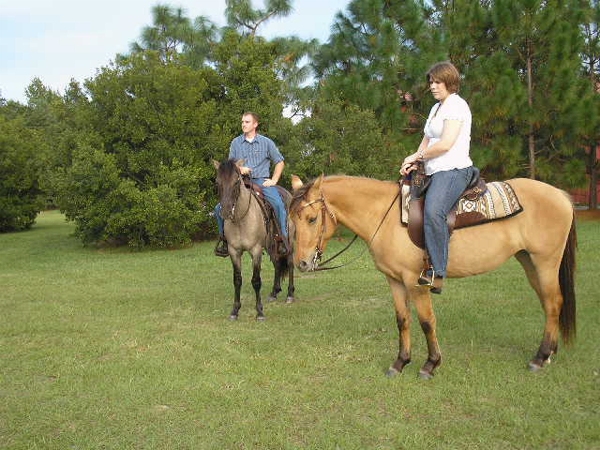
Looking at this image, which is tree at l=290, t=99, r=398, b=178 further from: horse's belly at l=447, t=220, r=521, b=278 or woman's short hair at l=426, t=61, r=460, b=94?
woman's short hair at l=426, t=61, r=460, b=94

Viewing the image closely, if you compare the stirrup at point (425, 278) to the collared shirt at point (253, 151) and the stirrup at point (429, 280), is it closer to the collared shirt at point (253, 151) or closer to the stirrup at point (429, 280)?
the stirrup at point (429, 280)

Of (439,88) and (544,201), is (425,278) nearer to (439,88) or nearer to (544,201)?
(544,201)

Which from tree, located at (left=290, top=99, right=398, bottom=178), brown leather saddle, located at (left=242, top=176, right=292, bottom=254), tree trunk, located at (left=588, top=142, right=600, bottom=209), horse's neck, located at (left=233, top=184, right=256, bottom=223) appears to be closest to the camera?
horse's neck, located at (left=233, top=184, right=256, bottom=223)

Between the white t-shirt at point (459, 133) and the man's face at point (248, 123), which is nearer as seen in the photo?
the white t-shirt at point (459, 133)

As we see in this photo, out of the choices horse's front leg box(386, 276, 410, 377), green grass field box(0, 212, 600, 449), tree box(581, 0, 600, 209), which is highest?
tree box(581, 0, 600, 209)

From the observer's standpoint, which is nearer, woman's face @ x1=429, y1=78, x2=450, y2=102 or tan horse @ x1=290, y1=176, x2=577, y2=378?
woman's face @ x1=429, y1=78, x2=450, y2=102

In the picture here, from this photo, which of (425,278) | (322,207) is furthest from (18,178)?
(425,278)

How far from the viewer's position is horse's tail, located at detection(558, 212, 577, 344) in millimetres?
4945

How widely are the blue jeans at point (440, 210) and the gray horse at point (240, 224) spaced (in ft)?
9.44

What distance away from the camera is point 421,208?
448 centimetres

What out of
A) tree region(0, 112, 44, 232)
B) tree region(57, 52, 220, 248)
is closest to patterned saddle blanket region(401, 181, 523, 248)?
tree region(57, 52, 220, 248)

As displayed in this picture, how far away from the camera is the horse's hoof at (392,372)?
4.65 meters

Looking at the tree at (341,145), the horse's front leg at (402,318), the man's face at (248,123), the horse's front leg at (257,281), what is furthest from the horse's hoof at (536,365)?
the tree at (341,145)

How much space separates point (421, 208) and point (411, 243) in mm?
312
